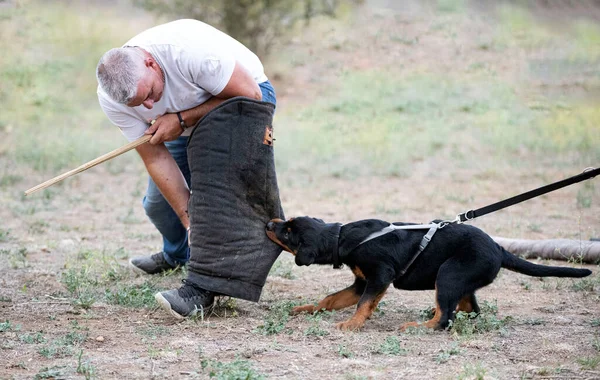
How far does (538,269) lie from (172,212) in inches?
101

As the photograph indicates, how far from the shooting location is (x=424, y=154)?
11898 mm

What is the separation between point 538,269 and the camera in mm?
4379

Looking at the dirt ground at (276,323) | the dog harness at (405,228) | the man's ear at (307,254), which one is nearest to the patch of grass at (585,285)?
the dirt ground at (276,323)

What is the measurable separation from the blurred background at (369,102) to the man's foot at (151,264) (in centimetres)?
257

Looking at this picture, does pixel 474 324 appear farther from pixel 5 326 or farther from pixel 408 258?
pixel 5 326

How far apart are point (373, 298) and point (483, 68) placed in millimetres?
11294

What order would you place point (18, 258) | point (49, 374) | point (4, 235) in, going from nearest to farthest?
point (49, 374), point (18, 258), point (4, 235)

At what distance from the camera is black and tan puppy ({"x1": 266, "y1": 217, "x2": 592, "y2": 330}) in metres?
4.30

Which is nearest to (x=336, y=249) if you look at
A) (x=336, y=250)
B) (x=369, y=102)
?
(x=336, y=250)

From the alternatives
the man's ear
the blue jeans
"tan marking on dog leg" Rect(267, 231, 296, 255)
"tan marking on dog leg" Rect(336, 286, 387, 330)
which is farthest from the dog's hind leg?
the blue jeans

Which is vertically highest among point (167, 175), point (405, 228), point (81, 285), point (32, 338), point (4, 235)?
point (167, 175)

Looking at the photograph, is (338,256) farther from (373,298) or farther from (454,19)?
(454,19)

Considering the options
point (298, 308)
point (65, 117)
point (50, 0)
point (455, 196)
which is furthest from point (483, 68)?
point (298, 308)

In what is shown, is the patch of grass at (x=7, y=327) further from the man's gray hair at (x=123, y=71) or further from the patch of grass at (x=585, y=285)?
the patch of grass at (x=585, y=285)
